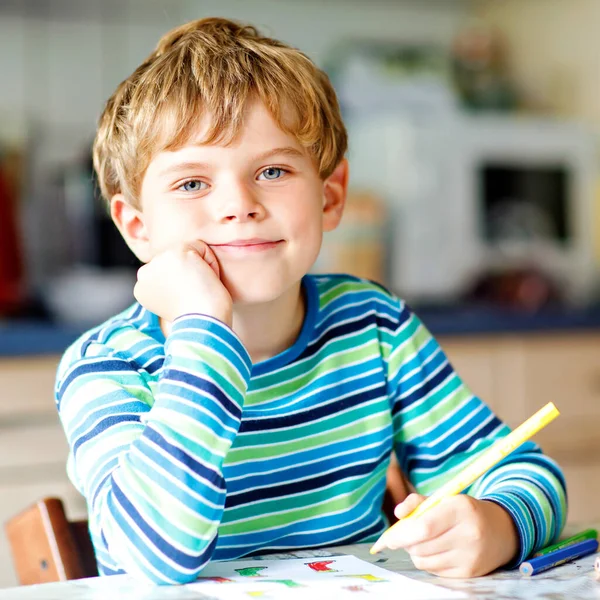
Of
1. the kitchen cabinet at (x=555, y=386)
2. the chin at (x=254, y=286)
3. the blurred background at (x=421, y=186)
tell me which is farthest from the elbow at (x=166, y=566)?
the kitchen cabinet at (x=555, y=386)

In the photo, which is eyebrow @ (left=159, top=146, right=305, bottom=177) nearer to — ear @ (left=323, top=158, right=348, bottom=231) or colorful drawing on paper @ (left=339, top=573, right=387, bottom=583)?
ear @ (left=323, top=158, right=348, bottom=231)

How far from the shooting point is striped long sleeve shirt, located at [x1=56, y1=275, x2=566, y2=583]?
0.73 metres

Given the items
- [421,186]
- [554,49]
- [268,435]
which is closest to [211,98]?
[268,435]

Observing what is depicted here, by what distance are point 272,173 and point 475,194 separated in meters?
1.71

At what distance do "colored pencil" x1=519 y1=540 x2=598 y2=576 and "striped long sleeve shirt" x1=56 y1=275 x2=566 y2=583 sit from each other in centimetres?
3

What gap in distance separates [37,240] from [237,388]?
6.08 feet

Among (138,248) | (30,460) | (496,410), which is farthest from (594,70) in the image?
(138,248)


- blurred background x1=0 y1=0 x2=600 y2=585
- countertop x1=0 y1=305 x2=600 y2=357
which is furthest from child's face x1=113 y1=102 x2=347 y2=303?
blurred background x1=0 y1=0 x2=600 y2=585

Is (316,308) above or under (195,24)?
under

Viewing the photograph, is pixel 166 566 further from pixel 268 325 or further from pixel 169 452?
pixel 268 325

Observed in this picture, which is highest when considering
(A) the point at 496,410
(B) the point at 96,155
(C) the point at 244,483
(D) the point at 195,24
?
(D) the point at 195,24

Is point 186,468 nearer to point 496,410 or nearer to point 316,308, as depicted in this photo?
point 316,308

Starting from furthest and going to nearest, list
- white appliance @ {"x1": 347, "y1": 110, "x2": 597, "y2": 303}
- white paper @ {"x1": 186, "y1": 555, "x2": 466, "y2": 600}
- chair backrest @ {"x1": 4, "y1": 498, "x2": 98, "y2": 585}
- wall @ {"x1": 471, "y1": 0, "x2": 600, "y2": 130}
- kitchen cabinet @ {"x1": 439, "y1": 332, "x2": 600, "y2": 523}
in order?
1. wall @ {"x1": 471, "y1": 0, "x2": 600, "y2": 130}
2. white appliance @ {"x1": 347, "y1": 110, "x2": 597, "y2": 303}
3. kitchen cabinet @ {"x1": 439, "y1": 332, "x2": 600, "y2": 523}
4. chair backrest @ {"x1": 4, "y1": 498, "x2": 98, "y2": 585}
5. white paper @ {"x1": 186, "y1": 555, "x2": 466, "y2": 600}

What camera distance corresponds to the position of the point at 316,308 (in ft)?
3.33
